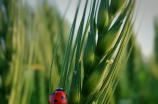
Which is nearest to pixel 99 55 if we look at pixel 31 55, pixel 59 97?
pixel 59 97

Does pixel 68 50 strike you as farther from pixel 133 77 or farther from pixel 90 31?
pixel 133 77

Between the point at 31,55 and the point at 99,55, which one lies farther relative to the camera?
the point at 31,55

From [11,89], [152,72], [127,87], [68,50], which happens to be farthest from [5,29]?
[152,72]

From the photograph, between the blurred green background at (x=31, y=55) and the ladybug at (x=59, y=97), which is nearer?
the ladybug at (x=59, y=97)

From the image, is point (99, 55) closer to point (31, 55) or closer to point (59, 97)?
point (59, 97)
